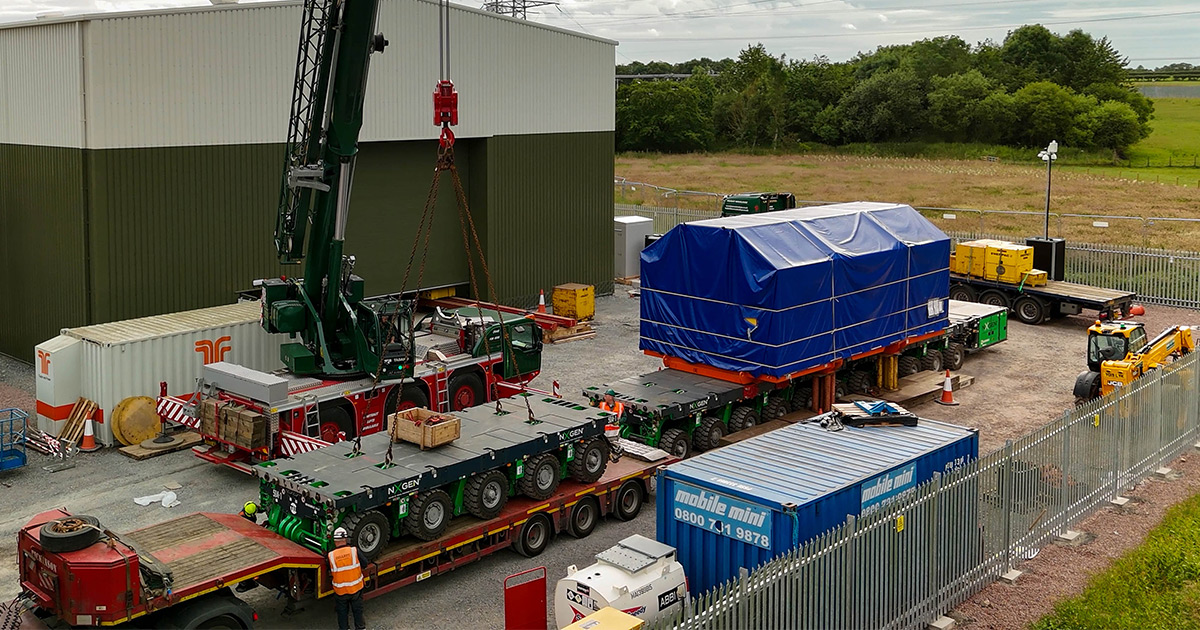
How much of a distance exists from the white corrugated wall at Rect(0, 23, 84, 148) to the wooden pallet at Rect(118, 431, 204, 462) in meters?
7.10

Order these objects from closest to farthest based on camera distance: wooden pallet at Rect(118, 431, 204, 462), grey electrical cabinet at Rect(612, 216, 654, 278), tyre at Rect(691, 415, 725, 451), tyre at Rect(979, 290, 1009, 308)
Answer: wooden pallet at Rect(118, 431, 204, 462) → tyre at Rect(691, 415, 725, 451) → tyre at Rect(979, 290, 1009, 308) → grey electrical cabinet at Rect(612, 216, 654, 278)

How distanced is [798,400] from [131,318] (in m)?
14.3

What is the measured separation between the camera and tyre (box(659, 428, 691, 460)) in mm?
19625

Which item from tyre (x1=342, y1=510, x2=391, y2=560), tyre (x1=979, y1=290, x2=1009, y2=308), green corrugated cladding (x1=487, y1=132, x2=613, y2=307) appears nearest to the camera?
tyre (x1=342, y1=510, x2=391, y2=560)

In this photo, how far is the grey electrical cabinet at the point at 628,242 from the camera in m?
38.0

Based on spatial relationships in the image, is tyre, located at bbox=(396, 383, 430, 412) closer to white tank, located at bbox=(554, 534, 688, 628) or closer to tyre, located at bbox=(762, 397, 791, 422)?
tyre, located at bbox=(762, 397, 791, 422)

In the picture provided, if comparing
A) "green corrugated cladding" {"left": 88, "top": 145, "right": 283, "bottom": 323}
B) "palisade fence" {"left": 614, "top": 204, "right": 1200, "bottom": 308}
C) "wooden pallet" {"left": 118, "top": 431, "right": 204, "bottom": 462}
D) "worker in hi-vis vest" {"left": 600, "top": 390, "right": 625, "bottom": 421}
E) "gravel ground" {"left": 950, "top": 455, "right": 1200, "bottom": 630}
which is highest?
"green corrugated cladding" {"left": 88, "top": 145, "right": 283, "bottom": 323}

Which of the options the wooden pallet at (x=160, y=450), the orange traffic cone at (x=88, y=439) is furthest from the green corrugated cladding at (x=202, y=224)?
the wooden pallet at (x=160, y=450)

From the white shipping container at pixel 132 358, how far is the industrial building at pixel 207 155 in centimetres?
322

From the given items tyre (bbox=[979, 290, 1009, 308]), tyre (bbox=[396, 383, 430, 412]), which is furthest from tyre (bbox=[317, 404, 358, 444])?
tyre (bbox=[979, 290, 1009, 308])

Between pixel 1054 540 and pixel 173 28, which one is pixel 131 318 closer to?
pixel 173 28

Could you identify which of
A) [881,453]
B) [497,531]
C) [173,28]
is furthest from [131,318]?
[881,453]

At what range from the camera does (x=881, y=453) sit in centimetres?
1407

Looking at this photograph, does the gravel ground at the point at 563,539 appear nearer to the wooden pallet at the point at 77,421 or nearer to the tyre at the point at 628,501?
the tyre at the point at 628,501
